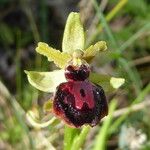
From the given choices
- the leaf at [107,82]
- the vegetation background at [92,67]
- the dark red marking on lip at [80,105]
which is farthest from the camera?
the vegetation background at [92,67]

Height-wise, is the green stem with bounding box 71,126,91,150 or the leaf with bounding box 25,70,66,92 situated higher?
the leaf with bounding box 25,70,66,92

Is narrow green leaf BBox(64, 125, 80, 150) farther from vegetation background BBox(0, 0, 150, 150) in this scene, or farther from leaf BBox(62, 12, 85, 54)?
leaf BBox(62, 12, 85, 54)

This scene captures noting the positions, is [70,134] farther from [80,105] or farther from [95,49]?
[95,49]

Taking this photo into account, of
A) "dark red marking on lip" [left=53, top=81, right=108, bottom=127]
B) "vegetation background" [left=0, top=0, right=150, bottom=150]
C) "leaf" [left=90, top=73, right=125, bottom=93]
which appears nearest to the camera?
"dark red marking on lip" [left=53, top=81, right=108, bottom=127]

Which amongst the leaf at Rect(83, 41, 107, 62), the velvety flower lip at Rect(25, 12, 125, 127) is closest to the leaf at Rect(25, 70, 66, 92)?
the velvety flower lip at Rect(25, 12, 125, 127)

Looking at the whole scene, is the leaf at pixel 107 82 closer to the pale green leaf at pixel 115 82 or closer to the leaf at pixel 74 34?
the pale green leaf at pixel 115 82

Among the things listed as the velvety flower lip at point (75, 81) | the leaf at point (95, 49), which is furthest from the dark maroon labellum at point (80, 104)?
the leaf at point (95, 49)
